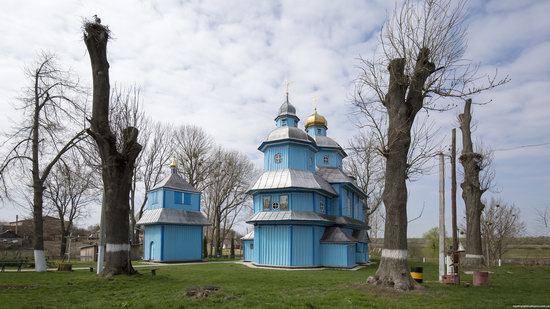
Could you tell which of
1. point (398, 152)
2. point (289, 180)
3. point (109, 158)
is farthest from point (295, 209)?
point (398, 152)

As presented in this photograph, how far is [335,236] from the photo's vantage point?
27.9m

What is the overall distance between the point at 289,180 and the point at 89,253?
2137 centimetres

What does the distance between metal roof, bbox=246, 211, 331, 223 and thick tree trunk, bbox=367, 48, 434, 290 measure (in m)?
12.8

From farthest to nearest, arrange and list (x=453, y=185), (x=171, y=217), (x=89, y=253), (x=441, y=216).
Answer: (x=89, y=253) → (x=171, y=217) → (x=453, y=185) → (x=441, y=216)

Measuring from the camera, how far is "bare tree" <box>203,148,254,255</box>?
145 ft

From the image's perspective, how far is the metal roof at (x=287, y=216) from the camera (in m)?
26.4

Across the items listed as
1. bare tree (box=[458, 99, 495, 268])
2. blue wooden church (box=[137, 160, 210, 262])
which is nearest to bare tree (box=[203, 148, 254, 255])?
blue wooden church (box=[137, 160, 210, 262])

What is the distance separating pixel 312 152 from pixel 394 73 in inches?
661

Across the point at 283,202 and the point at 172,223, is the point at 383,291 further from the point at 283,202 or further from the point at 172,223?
the point at 172,223

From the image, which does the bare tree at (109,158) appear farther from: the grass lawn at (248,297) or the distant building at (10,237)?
the distant building at (10,237)

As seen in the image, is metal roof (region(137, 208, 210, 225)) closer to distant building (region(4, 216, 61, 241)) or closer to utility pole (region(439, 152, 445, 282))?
utility pole (region(439, 152, 445, 282))

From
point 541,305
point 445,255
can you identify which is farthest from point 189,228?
point 541,305

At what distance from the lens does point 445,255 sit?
55.2 feet

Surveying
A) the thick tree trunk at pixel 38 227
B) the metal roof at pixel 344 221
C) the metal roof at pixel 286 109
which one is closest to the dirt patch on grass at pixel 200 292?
the thick tree trunk at pixel 38 227
